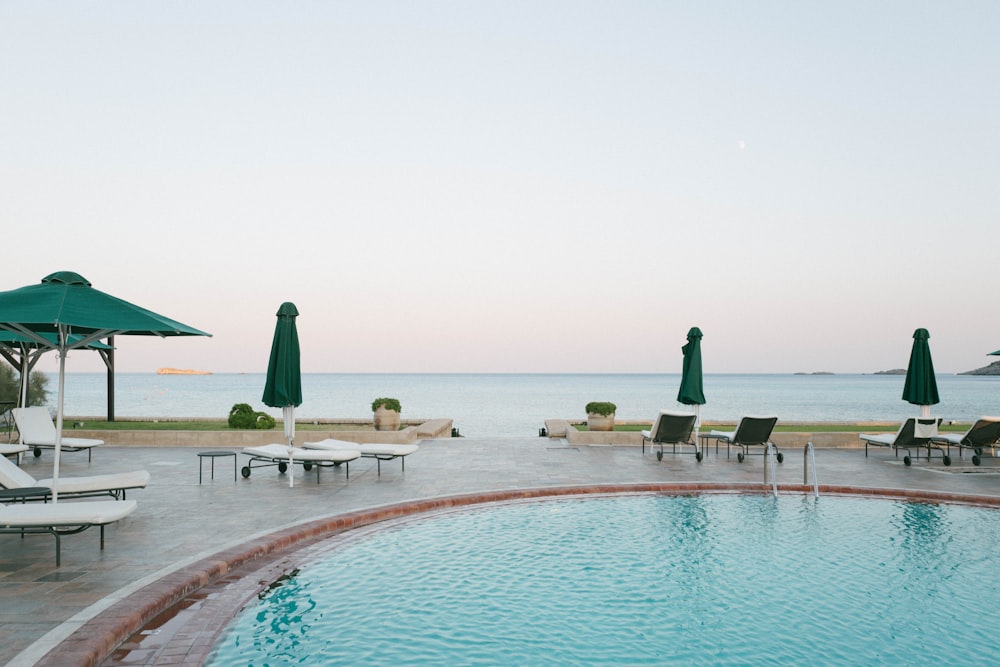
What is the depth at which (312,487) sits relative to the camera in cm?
974

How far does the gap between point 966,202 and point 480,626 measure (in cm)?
2747

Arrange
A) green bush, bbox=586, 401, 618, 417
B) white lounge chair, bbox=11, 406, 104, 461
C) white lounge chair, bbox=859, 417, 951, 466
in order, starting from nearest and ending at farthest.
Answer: white lounge chair, bbox=11, 406, 104, 461
white lounge chair, bbox=859, 417, 951, 466
green bush, bbox=586, 401, 618, 417

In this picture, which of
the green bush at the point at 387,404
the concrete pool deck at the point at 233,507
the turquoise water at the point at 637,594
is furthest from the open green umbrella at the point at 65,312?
the green bush at the point at 387,404

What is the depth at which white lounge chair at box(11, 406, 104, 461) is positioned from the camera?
38.8 feet

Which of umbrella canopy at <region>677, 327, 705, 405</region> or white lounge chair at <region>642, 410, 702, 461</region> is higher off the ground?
umbrella canopy at <region>677, 327, 705, 405</region>

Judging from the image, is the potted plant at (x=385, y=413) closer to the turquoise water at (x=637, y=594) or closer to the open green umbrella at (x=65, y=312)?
the turquoise water at (x=637, y=594)

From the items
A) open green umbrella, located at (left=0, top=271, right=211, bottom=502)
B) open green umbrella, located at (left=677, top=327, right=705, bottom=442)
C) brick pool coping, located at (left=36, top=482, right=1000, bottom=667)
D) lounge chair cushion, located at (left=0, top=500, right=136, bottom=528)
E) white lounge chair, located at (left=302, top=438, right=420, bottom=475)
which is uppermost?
open green umbrella, located at (left=0, top=271, right=211, bottom=502)

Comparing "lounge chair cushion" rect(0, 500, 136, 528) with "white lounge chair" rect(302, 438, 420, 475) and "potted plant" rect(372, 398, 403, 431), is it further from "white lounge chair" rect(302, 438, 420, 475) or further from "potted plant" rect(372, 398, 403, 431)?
"potted plant" rect(372, 398, 403, 431)

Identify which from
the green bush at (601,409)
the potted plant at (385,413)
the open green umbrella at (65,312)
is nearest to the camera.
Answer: the open green umbrella at (65,312)

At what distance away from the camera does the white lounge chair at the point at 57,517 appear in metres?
5.45

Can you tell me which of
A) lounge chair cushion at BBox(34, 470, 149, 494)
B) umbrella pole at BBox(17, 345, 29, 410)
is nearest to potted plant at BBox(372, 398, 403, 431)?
umbrella pole at BBox(17, 345, 29, 410)

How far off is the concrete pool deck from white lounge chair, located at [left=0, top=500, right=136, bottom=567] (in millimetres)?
254

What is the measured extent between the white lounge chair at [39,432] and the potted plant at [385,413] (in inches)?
263

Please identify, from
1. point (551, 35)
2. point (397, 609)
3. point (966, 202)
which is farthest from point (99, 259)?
point (966, 202)
